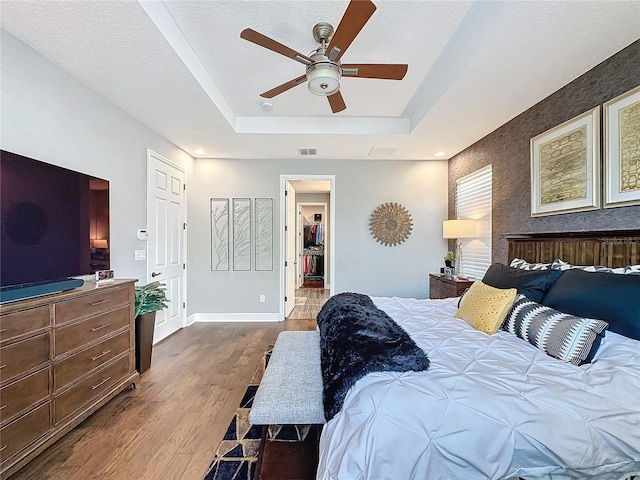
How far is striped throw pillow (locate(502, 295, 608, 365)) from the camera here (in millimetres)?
1453

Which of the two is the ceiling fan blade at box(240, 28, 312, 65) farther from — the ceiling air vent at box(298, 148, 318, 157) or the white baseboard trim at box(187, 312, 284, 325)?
the white baseboard trim at box(187, 312, 284, 325)

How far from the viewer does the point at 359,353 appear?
148 cm

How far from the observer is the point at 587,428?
3.72 ft

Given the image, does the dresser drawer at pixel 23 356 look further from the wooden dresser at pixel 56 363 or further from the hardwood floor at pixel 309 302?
the hardwood floor at pixel 309 302

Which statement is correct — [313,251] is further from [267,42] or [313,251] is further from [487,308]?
[267,42]

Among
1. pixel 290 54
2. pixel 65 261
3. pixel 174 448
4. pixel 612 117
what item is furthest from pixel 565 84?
pixel 65 261

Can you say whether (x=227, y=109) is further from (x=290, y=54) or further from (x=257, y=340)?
(x=257, y=340)

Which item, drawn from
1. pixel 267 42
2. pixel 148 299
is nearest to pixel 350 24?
pixel 267 42

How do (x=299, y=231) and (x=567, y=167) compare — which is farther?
(x=299, y=231)

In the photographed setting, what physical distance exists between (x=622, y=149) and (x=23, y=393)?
3.89 metres

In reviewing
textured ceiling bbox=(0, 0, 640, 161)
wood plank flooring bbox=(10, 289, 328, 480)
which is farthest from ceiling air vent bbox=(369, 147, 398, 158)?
wood plank flooring bbox=(10, 289, 328, 480)

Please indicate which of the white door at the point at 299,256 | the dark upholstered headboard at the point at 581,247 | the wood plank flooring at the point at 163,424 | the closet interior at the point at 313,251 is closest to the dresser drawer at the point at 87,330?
the wood plank flooring at the point at 163,424

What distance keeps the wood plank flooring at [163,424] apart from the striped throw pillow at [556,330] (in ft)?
6.61

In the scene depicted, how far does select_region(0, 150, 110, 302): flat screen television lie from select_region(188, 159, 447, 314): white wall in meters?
2.16
